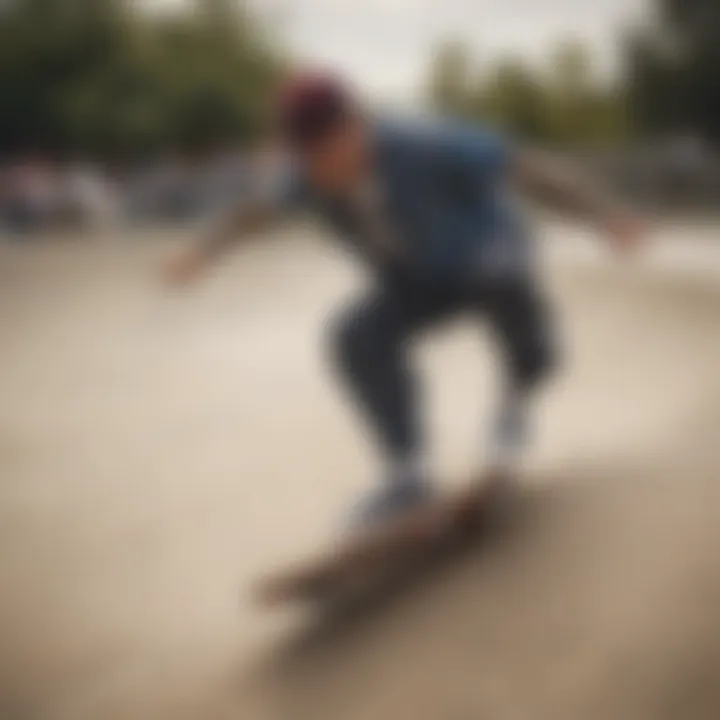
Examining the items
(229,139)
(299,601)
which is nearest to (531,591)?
(299,601)

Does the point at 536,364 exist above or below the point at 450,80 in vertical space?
below

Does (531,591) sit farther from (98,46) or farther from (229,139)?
(98,46)

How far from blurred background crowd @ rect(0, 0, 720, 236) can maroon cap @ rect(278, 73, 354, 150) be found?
0.02 meters

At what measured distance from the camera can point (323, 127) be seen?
0.79 m

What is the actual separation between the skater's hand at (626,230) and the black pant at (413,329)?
2.8 inches

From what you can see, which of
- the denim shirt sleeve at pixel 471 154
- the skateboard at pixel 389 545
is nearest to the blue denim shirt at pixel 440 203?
the denim shirt sleeve at pixel 471 154

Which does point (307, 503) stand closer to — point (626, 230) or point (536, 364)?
point (536, 364)

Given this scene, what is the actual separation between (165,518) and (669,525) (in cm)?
39

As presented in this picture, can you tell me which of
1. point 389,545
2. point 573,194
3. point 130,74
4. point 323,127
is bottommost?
point 389,545

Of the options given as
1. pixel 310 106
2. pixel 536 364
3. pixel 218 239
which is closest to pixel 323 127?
pixel 310 106

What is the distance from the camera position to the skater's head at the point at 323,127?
2.59 feet

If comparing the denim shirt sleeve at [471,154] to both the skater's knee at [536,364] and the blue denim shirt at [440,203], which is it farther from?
the skater's knee at [536,364]

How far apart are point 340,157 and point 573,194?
18 cm

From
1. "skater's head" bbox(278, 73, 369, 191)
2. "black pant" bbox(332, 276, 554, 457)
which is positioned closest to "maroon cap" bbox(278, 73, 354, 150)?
"skater's head" bbox(278, 73, 369, 191)
